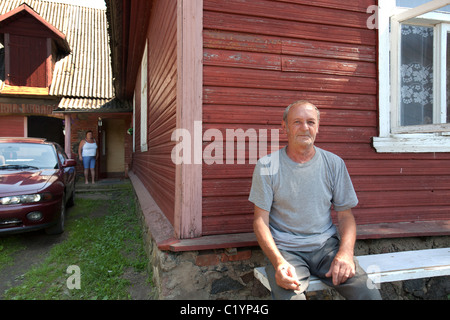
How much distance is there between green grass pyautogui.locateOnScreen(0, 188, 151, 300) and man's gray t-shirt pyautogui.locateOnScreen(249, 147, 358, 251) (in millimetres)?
1762

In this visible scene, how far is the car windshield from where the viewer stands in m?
4.48

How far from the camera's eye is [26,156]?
471 centimetres

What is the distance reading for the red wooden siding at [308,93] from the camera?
2.37 m

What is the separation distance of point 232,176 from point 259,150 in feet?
1.11

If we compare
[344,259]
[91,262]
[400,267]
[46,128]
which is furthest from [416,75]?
[46,128]

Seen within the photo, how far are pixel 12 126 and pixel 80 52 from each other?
413 centimetres

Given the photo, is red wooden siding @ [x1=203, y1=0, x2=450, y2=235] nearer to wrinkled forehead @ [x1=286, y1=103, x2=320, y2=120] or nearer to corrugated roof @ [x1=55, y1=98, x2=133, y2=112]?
wrinkled forehead @ [x1=286, y1=103, x2=320, y2=120]

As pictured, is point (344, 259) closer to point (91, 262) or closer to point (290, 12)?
point (290, 12)

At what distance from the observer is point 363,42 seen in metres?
2.78

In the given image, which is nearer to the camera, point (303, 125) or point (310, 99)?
point (303, 125)

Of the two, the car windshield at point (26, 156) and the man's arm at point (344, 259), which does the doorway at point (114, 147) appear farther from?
the man's arm at point (344, 259)

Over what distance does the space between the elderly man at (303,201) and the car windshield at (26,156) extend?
4.31 m

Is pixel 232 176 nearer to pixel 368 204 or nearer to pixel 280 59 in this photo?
pixel 280 59

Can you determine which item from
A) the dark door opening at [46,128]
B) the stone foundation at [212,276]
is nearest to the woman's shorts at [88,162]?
the dark door opening at [46,128]
